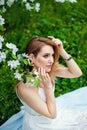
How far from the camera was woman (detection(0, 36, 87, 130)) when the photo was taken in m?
4.01

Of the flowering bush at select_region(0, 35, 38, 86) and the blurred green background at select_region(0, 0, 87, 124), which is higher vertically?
the flowering bush at select_region(0, 35, 38, 86)

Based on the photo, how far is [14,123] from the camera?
4.89m

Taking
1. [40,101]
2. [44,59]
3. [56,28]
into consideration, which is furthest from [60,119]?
[56,28]

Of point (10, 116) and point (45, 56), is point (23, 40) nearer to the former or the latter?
point (10, 116)

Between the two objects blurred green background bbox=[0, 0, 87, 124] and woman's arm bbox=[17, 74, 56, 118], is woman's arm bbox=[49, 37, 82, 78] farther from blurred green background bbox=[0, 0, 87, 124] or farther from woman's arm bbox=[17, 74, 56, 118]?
blurred green background bbox=[0, 0, 87, 124]

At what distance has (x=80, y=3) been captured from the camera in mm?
7008

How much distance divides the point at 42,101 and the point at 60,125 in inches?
15.6

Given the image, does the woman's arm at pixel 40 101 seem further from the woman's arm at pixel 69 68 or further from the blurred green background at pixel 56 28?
the blurred green background at pixel 56 28

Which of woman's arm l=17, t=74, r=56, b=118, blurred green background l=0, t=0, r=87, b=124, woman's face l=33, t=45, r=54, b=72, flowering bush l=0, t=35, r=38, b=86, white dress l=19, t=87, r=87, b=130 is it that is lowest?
blurred green background l=0, t=0, r=87, b=124

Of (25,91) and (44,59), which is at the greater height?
(44,59)

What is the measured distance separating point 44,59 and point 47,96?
328 millimetres

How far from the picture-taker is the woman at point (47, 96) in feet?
13.1

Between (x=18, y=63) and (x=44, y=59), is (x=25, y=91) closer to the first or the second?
(x=44, y=59)

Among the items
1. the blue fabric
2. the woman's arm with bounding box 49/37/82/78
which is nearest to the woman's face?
the woman's arm with bounding box 49/37/82/78
